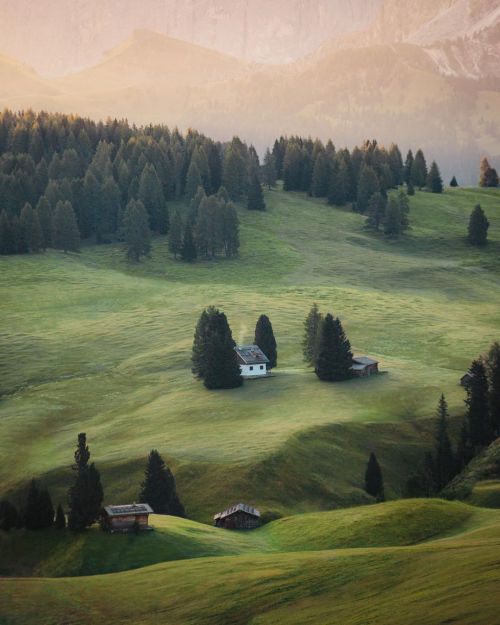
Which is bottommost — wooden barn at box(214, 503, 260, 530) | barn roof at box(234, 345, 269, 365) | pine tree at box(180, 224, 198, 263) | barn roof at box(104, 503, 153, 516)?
wooden barn at box(214, 503, 260, 530)

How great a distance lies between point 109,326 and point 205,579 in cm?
8609

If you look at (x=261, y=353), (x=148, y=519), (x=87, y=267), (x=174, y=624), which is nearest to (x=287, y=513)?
(x=148, y=519)

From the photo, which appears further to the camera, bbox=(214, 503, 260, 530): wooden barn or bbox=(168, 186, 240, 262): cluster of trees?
bbox=(168, 186, 240, 262): cluster of trees

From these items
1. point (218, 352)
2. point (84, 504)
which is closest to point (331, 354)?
point (218, 352)

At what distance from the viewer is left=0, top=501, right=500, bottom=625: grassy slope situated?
47281 mm

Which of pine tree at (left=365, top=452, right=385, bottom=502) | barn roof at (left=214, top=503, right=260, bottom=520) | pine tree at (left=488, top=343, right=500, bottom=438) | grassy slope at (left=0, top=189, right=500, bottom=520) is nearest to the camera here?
barn roof at (left=214, top=503, right=260, bottom=520)

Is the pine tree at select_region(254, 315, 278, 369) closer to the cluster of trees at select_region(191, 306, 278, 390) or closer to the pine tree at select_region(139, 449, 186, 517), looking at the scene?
the cluster of trees at select_region(191, 306, 278, 390)

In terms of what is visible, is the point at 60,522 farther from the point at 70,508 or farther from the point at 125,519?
the point at 125,519

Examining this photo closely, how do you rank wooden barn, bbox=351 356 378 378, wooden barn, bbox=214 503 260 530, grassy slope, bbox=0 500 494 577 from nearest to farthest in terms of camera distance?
grassy slope, bbox=0 500 494 577 < wooden barn, bbox=214 503 260 530 < wooden barn, bbox=351 356 378 378

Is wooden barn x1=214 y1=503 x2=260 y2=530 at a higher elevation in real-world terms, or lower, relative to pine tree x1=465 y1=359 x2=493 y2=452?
lower

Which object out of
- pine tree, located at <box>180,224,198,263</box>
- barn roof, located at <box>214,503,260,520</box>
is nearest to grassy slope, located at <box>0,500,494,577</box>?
barn roof, located at <box>214,503,260,520</box>

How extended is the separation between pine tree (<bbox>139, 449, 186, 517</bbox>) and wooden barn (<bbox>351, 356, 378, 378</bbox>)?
38.3 meters

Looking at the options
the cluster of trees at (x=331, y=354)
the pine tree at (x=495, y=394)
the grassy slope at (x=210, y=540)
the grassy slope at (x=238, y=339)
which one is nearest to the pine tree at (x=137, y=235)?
the grassy slope at (x=238, y=339)

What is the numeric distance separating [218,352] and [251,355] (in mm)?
5187
